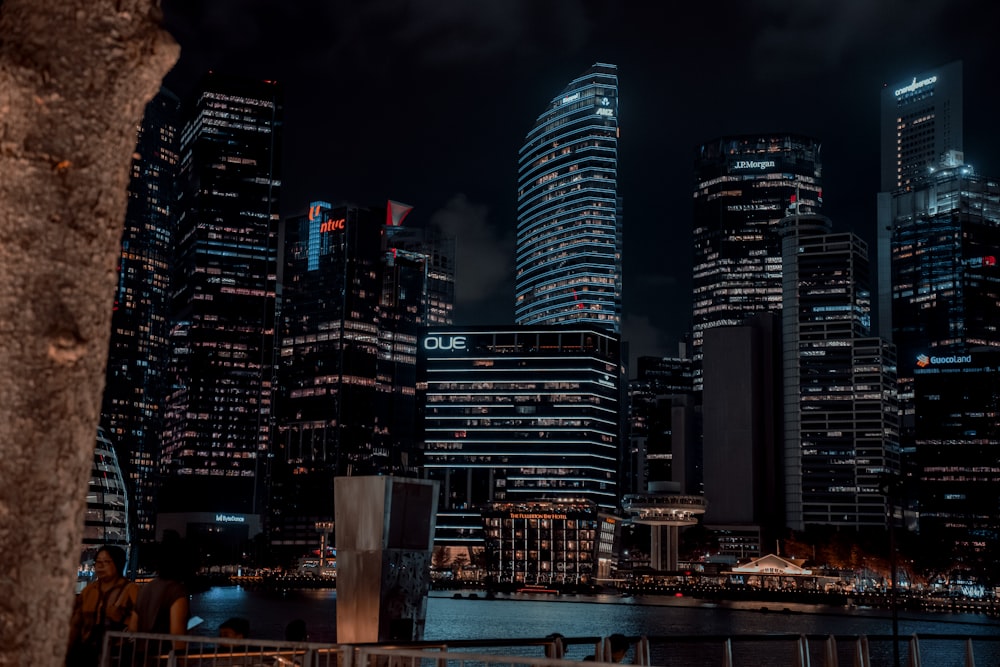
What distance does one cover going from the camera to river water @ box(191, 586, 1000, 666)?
7406 cm

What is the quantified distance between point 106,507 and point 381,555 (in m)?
119

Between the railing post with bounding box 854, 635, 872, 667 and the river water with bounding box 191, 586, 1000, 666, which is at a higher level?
the railing post with bounding box 854, 635, 872, 667

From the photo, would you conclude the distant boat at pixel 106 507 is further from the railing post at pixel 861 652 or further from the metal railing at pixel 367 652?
the railing post at pixel 861 652

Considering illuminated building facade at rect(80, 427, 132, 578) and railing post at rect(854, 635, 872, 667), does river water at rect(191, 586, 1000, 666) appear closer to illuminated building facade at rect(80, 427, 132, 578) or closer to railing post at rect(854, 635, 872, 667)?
illuminated building facade at rect(80, 427, 132, 578)

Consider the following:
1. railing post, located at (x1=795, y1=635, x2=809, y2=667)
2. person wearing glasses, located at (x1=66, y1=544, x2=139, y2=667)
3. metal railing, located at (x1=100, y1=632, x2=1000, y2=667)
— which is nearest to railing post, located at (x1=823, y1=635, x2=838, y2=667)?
metal railing, located at (x1=100, y1=632, x2=1000, y2=667)

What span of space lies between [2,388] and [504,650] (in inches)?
2473

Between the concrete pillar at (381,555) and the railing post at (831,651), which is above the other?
the concrete pillar at (381,555)

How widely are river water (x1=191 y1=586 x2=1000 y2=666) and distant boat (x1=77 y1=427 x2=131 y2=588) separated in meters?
12.1

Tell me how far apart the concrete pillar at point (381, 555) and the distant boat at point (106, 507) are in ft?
367

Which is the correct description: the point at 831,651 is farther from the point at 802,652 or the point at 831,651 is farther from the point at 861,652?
the point at 861,652

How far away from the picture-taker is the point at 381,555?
61.3 ft

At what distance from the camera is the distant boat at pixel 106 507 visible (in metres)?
126

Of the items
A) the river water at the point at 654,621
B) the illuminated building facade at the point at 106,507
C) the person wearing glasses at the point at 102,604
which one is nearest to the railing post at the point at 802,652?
the person wearing glasses at the point at 102,604

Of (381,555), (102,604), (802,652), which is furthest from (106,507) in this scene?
(102,604)
